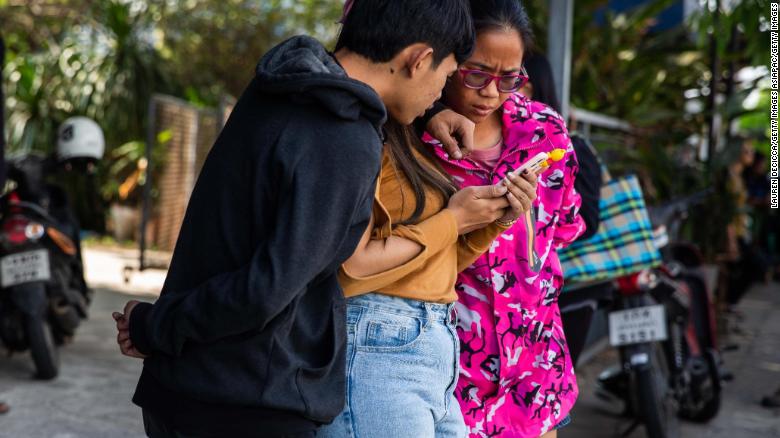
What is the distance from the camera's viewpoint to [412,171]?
2023 millimetres

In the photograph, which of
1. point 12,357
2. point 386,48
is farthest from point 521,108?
point 12,357

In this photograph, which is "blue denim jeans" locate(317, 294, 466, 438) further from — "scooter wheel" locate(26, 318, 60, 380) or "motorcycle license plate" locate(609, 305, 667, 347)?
"scooter wheel" locate(26, 318, 60, 380)

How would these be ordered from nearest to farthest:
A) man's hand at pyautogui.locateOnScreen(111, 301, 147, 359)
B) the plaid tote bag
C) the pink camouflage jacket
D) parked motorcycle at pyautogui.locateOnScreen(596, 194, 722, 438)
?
1. man's hand at pyautogui.locateOnScreen(111, 301, 147, 359)
2. the pink camouflage jacket
3. the plaid tote bag
4. parked motorcycle at pyautogui.locateOnScreen(596, 194, 722, 438)

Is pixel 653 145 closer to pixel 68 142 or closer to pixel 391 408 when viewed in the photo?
pixel 68 142

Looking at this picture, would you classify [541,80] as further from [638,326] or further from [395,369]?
[395,369]

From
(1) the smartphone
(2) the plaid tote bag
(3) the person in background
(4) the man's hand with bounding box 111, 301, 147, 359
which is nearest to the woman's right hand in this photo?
(1) the smartphone

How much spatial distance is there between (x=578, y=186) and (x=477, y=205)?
A: 1.53 meters

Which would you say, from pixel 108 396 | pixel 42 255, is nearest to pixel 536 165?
pixel 108 396

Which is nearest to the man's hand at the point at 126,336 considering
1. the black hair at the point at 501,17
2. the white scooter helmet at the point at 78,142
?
the black hair at the point at 501,17

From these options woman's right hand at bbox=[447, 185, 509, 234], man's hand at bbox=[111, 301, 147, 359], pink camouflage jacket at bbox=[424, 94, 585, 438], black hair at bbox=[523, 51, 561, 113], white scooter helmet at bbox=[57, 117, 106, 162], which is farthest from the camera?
white scooter helmet at bbox=[57, 117, 106, 162]

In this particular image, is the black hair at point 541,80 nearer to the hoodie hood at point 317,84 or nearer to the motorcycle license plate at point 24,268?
the hoodie hood at point 317,84

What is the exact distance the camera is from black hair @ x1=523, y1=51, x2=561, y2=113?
3365 mm

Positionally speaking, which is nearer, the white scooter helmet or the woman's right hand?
the woman's right hand

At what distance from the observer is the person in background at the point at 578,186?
338 centimetres
